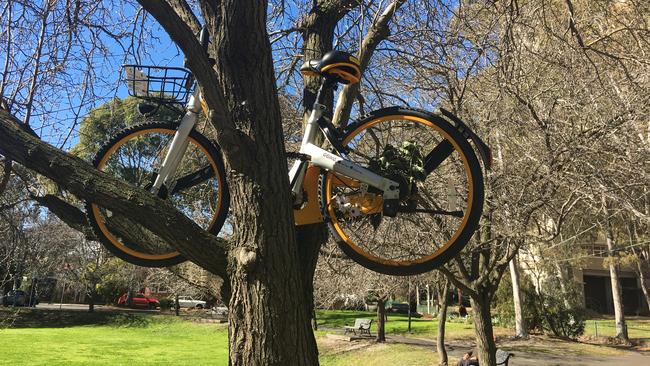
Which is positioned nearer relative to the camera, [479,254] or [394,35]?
[394,35]

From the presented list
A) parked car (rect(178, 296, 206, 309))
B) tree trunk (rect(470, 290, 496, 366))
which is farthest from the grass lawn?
parked car (rect(178, 296, 206, 309))

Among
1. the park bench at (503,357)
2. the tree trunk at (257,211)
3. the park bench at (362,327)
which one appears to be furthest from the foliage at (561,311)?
the tree trunk at (257,211)

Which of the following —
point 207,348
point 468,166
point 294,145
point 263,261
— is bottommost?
point 207,348

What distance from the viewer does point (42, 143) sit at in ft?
9.84

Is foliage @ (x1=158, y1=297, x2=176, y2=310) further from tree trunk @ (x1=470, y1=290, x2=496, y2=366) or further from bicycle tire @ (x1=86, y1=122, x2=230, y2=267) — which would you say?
bicycle tire @ (x1=86, y1=122, x2=230, y2=267)

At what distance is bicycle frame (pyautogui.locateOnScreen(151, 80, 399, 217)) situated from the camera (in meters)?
3.28

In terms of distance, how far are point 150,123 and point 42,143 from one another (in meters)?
0.91

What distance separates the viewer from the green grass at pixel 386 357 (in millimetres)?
17875

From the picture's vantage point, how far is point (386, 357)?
18750 millimetres

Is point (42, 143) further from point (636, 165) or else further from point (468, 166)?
point (636, 165)

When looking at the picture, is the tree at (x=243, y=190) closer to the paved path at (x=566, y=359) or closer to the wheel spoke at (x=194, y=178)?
the wheel spoke at (x=194, y=178)

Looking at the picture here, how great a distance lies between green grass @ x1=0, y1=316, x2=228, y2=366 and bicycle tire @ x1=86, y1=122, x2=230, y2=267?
15624 millimetres

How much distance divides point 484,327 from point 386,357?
31.1 feet

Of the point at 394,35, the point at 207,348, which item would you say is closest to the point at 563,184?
the point at 394,35
